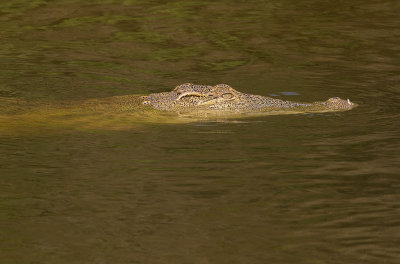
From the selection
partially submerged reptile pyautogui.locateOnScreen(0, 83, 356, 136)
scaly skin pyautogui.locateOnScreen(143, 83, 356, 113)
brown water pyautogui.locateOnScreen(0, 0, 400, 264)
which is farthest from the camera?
scaly skin pyautogui.locateOnScreen(143, 83, 356, 113)

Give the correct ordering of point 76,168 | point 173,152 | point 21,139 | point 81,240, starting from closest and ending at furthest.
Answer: point 81,240 → point 76,168 → point 173,152 → point 21,139

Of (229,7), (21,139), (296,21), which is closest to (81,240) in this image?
(21,139)

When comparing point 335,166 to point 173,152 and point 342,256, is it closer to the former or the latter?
point 173,152

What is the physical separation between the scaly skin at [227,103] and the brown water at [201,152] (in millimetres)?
202

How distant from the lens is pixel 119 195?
600 cm

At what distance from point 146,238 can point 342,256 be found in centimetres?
132

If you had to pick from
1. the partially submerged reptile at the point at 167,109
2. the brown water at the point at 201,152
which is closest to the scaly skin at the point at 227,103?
the partially submerged reptile at the point at 167,109

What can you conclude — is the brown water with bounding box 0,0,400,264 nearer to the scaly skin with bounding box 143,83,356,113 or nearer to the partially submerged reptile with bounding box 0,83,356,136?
the partially submerged reptile with bounding box 0,83,356,136

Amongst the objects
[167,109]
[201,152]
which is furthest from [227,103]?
[201,152]

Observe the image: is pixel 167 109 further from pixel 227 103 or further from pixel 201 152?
pixel 201 152

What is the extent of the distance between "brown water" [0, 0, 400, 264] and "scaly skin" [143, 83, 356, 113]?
8.0 inches

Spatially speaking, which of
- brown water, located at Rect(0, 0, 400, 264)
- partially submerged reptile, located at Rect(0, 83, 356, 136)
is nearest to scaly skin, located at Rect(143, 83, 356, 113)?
partially submerged reptile, located at Rect(0, 83, 356, 136)

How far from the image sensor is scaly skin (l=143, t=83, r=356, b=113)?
9.21 metres

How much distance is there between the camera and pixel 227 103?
30.4ft
